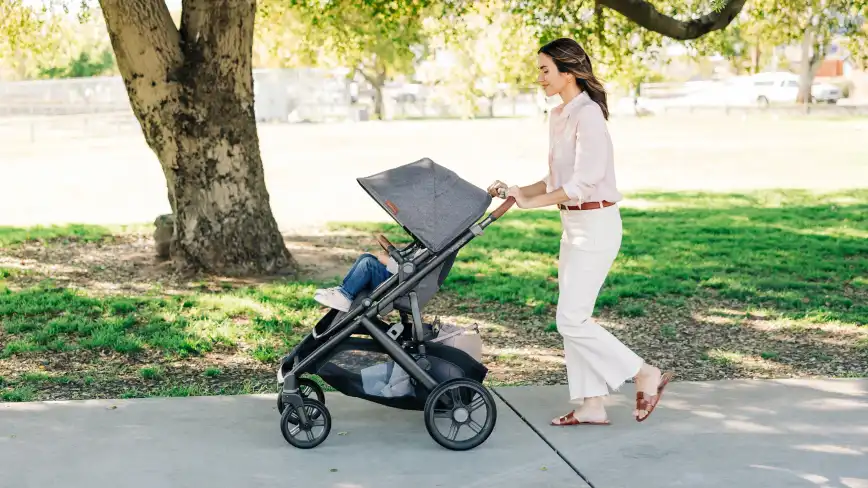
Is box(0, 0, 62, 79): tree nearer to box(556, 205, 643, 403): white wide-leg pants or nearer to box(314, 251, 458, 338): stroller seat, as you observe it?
box(314, 251, 458, 338): stroller seat

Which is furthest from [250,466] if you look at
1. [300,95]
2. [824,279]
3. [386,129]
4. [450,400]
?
[300,95]

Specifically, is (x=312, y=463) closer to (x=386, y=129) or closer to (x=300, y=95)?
(x=386, y=129)

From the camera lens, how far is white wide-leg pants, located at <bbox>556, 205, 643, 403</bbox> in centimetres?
507

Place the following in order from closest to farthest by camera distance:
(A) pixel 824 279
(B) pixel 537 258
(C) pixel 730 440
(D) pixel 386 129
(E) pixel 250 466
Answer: (E) pixel 250 466, (C) pixel 730 440, (A) pixel 824 279, (B) pixel 537 258, (D) pixel 386 129

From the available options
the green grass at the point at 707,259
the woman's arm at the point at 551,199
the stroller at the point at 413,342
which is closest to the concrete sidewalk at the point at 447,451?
the stroller at the point at 413,342

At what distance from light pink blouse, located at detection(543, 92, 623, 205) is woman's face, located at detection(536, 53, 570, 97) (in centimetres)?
10

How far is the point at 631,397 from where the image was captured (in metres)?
5.79

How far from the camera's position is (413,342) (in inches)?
200

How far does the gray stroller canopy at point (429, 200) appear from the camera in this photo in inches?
191

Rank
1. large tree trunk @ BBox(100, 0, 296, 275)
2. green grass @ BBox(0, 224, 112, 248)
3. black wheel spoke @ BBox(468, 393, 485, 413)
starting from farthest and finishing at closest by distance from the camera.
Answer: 1. green grass @ BBox(0, 224, 112, 248)
2. large tree trunk @ BBox(100, 0, 296, 275)
3. black wheel spoke @ BBox(468, 393, 485, 413)

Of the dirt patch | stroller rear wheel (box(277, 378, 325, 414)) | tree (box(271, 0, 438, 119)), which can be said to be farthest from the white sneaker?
tree (box(271, 0, 438, 119))

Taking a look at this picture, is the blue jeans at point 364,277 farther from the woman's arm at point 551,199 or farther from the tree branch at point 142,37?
the tree branch at point 142,37

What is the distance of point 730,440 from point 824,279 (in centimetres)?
549

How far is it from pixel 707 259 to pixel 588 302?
6.38m
